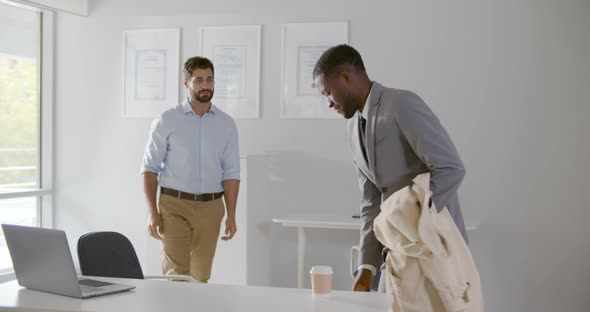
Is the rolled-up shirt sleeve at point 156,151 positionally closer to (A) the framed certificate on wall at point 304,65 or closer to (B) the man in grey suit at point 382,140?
(A) the framed certificate on wall at point 304,65

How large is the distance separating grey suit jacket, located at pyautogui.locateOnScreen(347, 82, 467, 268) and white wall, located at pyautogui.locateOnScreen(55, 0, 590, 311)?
2.36m

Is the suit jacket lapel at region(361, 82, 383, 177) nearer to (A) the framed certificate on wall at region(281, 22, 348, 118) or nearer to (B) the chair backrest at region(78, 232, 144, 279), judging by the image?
(B) the chair backrest at region(78, 232, 144, 279)

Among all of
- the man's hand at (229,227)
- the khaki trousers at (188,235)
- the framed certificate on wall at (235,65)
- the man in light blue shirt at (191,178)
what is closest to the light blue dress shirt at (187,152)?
the man in light blue shirt at (191,178)

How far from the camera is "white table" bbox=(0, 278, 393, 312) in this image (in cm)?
219

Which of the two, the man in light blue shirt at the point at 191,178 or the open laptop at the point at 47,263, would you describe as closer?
the open laptop at the point at 47,263

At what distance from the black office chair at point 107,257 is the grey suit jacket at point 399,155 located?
90 centimetres

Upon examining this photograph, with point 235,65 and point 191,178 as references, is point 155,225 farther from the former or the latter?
point 235,65

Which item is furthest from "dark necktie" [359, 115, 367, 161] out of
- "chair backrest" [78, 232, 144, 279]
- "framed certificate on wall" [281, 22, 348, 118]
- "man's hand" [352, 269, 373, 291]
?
"framed certificate on wall" [281, 22, 348, 118]

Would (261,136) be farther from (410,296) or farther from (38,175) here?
(410,296)

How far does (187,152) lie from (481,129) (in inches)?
84.6

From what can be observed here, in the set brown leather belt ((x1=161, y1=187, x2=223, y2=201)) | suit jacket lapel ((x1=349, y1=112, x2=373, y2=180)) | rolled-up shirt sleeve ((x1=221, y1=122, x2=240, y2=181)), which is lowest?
brown leather belt ((x1=161, y1=187, x2=223, y2=201))

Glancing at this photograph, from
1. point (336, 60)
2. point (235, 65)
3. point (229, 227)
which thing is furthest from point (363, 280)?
point (235, 65)

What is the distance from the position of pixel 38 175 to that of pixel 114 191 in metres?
0.74

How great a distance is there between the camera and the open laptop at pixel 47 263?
89.0 inches
